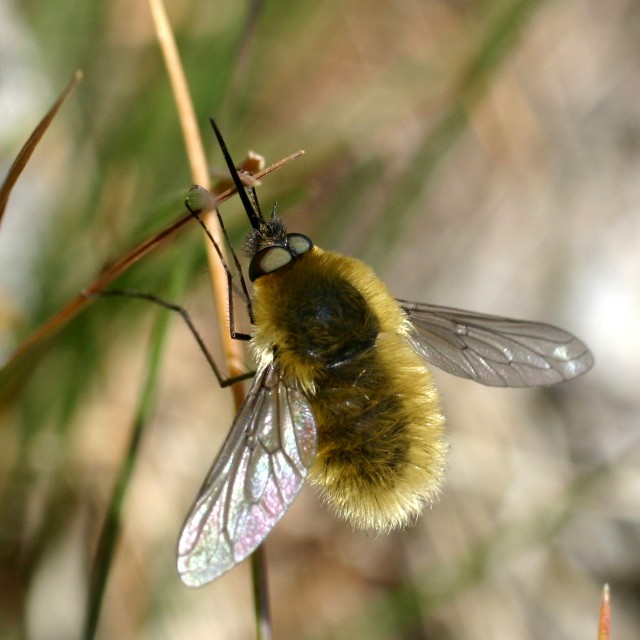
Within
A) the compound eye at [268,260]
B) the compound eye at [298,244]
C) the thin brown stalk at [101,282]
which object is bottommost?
the thin brown stalk at [101,282]

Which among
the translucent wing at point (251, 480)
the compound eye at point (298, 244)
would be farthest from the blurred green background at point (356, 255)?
the translucent wing at point (251, 480)

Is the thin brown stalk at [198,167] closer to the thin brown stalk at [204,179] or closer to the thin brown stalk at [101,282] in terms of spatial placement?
the thin brown stalk at [204,179]

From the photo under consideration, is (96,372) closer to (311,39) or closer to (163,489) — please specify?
(163,489)

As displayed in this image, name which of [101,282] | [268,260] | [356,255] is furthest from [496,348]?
[356,255]

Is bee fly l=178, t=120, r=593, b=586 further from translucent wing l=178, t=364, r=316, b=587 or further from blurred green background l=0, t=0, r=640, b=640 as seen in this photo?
blurred green background l=0, t=0, r=640, b=640

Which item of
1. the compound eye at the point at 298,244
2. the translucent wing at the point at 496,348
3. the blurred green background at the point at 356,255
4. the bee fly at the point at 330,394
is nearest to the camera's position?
the bee fly at the point at 330,394

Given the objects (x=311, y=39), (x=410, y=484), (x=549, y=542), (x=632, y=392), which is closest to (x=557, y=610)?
(x=549, y=542)

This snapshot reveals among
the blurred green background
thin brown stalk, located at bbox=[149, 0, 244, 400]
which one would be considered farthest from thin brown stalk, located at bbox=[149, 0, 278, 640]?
the blurred green background
